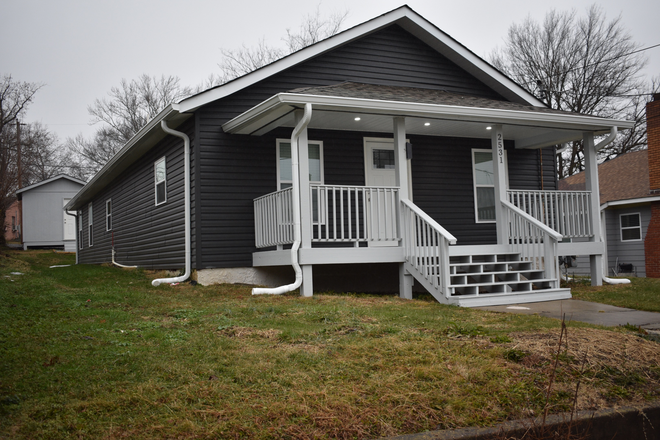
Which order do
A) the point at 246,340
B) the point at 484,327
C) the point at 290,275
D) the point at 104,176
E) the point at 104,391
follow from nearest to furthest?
the point at 104,391 → the point at 246,340 → the point at 484,327 → the point at 290,275 → the point at 104,176

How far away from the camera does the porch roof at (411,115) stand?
8.59 metres

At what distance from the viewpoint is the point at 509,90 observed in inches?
484

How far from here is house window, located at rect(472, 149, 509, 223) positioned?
1219 cm

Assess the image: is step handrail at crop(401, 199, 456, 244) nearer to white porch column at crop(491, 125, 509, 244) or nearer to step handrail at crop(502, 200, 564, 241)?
step handrail at crop(502, 200, 564, 241)

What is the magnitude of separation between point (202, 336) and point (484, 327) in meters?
2.74

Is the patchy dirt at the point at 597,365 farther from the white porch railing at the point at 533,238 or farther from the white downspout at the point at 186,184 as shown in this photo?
the white downspout at the point at 186,184

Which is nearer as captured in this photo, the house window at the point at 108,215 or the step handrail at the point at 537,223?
the step handrail at the point at 537,223

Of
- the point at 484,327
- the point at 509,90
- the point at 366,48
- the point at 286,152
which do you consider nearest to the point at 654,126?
the point at 509,90

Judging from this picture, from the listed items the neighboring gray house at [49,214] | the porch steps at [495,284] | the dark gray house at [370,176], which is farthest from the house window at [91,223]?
the porch steps at [495,284]

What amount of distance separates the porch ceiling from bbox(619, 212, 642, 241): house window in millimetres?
9757

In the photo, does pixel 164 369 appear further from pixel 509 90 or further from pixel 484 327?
pixel 509 90

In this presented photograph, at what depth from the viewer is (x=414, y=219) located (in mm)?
8844

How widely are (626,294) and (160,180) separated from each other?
9518mm

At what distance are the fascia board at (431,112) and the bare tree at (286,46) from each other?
726 inches
